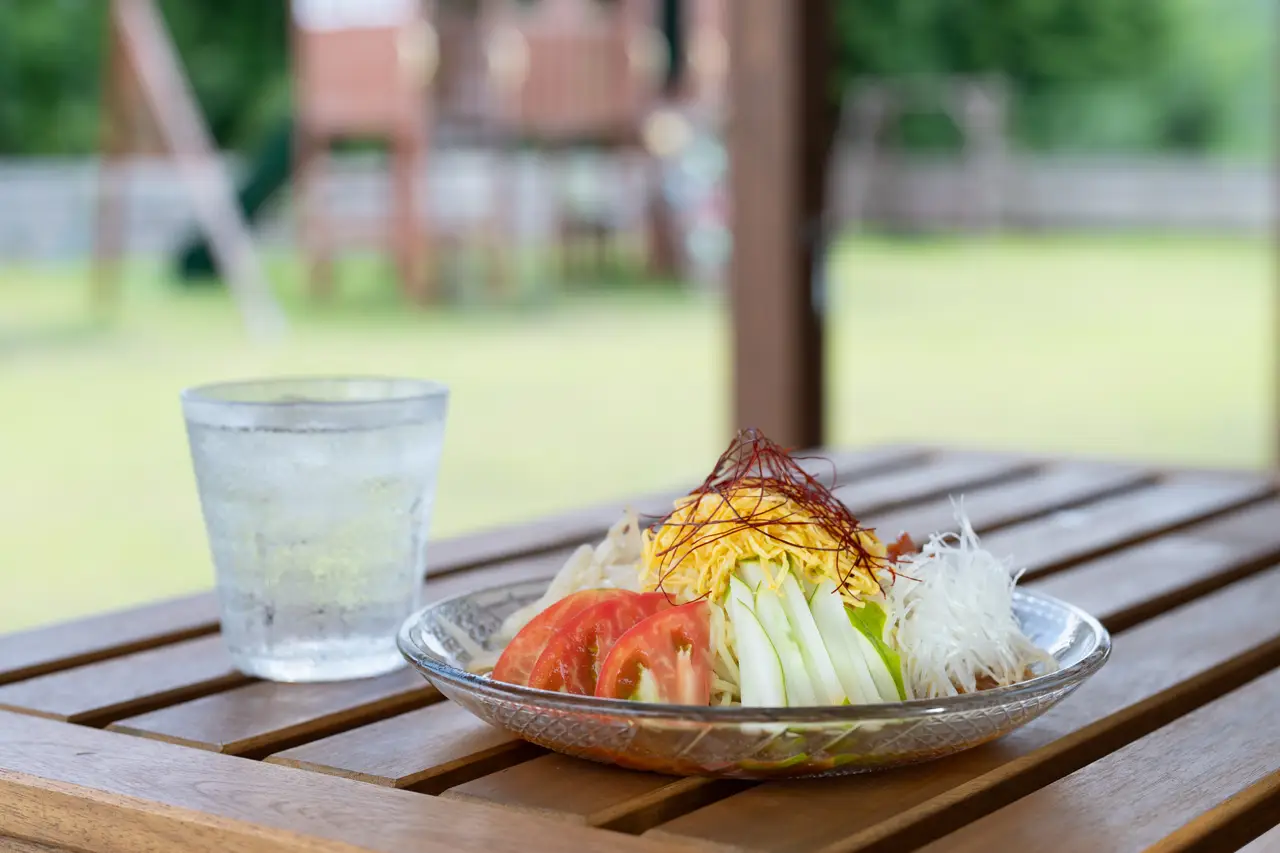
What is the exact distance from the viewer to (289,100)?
36.2 feet

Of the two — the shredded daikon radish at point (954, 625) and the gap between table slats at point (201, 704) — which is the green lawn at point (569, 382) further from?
the shredded daikon radish at point (954, 625)

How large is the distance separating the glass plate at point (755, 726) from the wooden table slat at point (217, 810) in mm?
40

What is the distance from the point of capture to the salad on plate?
1.95ft

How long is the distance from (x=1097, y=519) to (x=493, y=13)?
20.1 feet

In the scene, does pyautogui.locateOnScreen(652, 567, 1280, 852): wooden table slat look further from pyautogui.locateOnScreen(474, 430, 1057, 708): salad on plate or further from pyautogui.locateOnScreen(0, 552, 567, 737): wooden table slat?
pyautogui.locateOnScreen(0, 552, 567, 737): wooden table slat

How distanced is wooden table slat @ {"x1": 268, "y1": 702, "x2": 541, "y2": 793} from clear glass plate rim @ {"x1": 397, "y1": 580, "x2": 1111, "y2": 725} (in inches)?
1.3

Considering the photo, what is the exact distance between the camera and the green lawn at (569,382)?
3.40 m

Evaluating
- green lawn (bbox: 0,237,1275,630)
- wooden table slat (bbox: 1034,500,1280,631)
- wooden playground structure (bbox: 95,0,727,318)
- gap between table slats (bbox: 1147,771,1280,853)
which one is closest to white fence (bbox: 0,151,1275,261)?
wooden playground structure (bbox: 95,0,727,318)

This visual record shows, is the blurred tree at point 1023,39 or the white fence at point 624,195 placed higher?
the blurred tree at point 1023,39

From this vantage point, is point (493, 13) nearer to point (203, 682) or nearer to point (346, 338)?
point (346, 338)

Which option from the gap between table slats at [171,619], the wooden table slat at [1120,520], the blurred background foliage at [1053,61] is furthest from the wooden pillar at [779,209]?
the blurred background foliage at [1053,61]

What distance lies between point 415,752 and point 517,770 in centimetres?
5

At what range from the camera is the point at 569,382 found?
16.1 feet

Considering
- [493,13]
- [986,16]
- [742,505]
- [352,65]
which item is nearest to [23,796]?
[742,505]
